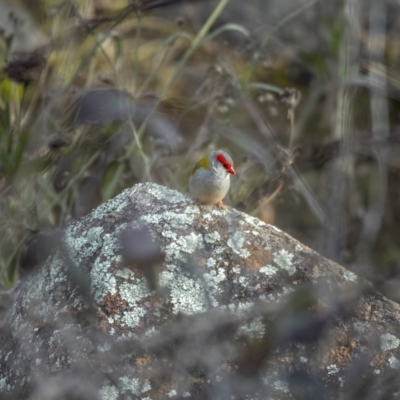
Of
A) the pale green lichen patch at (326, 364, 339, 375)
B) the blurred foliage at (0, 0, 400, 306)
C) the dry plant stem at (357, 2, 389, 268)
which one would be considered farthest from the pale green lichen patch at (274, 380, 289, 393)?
the dry plant stem at (357, 2, 389, 268)

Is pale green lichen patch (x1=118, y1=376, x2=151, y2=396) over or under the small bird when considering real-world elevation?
under

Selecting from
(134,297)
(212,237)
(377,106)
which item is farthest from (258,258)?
(377,106)

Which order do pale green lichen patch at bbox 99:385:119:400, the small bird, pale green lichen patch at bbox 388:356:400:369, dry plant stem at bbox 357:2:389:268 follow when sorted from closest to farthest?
pale green lichen patch at bbox 99:385:119:400
pale green lichen patch at bbox 388:356:400:369
the small bird
dry plant stem at bbox 357:2:389:268

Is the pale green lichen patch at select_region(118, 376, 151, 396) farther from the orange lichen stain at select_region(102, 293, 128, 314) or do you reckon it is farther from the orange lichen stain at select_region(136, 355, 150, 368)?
the orange lichen stain at select_region(102, 293, 128, 314)

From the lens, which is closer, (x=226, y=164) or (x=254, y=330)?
(x=254, y=330)

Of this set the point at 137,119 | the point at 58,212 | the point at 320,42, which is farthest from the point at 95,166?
the point at 320,42

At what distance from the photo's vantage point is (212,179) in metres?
3.37

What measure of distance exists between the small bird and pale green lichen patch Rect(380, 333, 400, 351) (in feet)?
2.90

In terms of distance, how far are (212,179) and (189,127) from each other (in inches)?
124

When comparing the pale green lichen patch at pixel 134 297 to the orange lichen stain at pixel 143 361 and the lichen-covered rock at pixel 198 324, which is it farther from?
the orange lichen stain at pixel 143 361

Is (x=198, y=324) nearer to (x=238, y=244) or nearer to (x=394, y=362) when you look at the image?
(x=238, y=244)

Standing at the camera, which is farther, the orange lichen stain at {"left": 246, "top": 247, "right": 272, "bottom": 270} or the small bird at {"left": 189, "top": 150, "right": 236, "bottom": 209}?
the small bird at {"left": 189, "top": 150, "right": 236, "bottom": 209}

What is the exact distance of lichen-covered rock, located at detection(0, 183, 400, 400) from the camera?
8.09ft

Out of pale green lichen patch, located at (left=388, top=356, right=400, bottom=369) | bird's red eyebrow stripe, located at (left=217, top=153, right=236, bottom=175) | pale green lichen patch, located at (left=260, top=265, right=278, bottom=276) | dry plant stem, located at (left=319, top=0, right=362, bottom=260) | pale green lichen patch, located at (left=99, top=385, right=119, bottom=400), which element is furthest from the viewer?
bird's red eyebrow stripe, located at (left=217, top=153, right=236, bottom=175)
